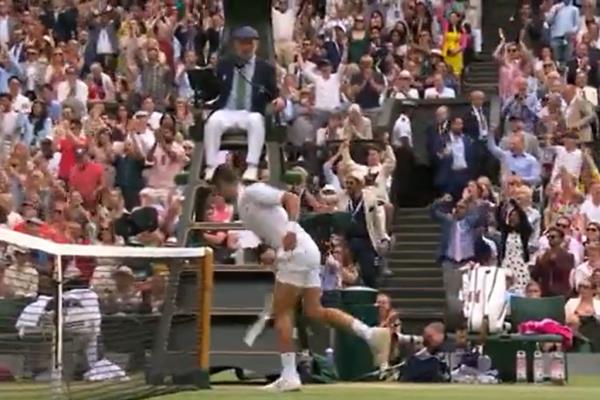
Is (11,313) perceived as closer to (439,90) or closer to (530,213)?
(530,213)

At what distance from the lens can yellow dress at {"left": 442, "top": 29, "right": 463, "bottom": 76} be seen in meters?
30.2

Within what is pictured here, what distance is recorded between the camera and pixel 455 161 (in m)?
26.4

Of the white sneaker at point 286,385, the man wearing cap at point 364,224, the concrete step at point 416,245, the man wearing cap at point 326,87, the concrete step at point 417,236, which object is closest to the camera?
the white sneaker at point 286,385

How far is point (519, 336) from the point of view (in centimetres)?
2047

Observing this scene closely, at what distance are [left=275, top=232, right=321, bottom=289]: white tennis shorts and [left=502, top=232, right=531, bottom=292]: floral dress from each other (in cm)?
635

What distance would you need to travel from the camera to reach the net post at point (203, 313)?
17.2 m

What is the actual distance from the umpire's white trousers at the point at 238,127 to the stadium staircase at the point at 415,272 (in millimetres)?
5651

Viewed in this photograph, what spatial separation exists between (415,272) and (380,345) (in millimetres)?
6103

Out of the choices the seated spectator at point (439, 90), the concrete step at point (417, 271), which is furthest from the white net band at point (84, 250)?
the seated spectator at point (439, 90)

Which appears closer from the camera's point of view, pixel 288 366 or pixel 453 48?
pixel 288 366

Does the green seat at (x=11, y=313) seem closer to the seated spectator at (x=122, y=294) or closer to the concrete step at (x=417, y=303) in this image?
the seated spectator at (x=122, y=294)

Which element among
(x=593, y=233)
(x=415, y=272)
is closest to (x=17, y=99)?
(x=415, y=272)

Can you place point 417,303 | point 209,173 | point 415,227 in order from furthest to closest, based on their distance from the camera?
point 415,227
point 417,303
point 209,173

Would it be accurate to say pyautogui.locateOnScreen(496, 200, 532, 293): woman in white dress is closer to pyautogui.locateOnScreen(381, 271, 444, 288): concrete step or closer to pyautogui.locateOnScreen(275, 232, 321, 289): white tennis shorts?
pyautogui.locateOnScreen(381, 271, 444, 288): concrete step
